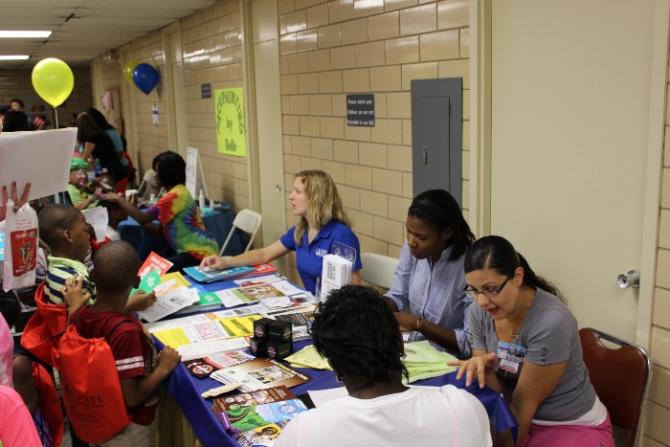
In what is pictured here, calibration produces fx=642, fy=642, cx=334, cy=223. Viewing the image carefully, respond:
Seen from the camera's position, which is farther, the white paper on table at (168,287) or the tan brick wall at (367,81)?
the tan brick wall at (367,81)

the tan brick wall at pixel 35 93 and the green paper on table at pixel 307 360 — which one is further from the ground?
the tan brick wall at pixel 35 93

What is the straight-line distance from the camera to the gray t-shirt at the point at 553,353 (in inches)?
81.0

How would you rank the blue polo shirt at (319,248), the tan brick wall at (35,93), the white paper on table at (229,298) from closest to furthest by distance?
1. the white paper on table at (229,298)
2. the blue polo shirt at (319,248)
3. the tan brick wall at (35,93)

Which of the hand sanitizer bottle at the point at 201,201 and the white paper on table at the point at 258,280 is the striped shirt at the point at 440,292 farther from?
the hand sanitizer bottle at the point at 201,201

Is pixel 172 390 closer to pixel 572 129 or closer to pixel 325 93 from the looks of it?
pixel 572 129

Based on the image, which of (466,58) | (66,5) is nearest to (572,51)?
(466,58)

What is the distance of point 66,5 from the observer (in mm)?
5816

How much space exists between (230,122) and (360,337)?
200 inches

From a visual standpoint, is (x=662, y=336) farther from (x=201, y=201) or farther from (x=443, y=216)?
(x=201, y=201)

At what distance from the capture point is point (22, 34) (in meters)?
7.95

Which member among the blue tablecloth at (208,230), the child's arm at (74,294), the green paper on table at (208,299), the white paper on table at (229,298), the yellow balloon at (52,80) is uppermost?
the yellow balloon at (52,80)

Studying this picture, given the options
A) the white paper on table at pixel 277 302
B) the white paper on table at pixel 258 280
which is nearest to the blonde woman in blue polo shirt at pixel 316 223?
the white paper on table at pixel 258 280

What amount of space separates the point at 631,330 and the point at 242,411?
5.07 feet

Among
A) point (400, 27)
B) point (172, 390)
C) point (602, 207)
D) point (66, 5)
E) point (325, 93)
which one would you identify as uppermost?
point (66, 5)
